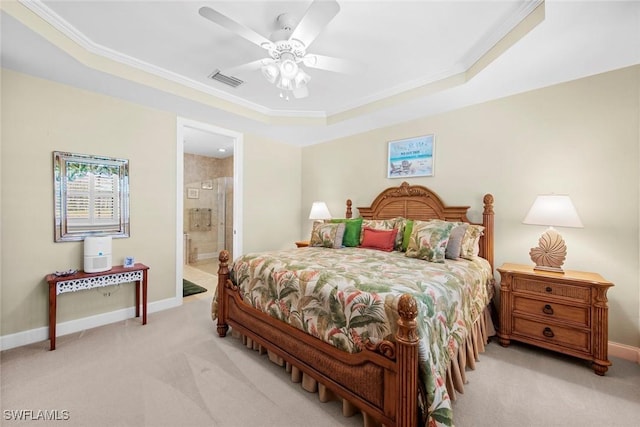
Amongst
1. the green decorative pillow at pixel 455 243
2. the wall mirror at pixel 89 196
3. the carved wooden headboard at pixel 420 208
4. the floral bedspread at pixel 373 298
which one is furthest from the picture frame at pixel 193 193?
the green decorative pillow at pixel 455 243

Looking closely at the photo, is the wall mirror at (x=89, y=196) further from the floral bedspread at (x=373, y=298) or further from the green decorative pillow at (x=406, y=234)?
the green decorative pillow at (x=406, y=234)

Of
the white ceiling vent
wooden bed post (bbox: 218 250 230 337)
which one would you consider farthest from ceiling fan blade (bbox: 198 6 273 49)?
wooden bed post (bbox: 218 250 230 337)

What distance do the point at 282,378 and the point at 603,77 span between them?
381 cm

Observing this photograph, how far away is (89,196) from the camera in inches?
113

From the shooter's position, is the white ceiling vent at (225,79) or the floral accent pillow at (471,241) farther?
the white ceiling vent at (225,79)

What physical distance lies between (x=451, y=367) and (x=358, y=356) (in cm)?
72

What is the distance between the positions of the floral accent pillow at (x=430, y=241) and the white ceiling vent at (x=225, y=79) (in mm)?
2633

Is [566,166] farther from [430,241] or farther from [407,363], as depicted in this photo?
[407,363]

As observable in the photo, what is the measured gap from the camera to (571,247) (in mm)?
2559

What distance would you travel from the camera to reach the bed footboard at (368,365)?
1306 mm

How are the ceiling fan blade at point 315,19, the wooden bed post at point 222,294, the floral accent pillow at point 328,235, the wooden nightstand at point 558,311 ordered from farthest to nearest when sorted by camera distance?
the floral accent pillow at point 328,235
the wooden bed post at point 222,294
the wooden nightstand at point 558,311
the ceiling fan blade at point 315,19

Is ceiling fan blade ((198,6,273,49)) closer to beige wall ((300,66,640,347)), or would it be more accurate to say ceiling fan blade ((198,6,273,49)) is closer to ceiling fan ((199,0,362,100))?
ceiling fan ((199,0,362,100))

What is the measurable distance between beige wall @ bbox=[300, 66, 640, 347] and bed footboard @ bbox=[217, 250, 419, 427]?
7.49 ft

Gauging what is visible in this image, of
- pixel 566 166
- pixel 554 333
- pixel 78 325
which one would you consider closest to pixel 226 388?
pixel 78 325
